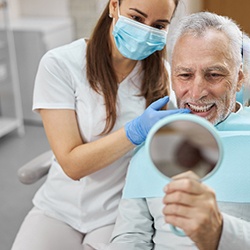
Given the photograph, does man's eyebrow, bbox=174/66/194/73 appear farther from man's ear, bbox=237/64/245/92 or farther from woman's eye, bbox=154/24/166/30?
woman's eye, bbox=154/24/166/30

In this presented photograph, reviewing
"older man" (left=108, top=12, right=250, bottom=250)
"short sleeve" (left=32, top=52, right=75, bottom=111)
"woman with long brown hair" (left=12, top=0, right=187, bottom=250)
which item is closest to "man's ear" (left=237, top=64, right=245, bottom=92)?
"older man" (left=108, top=12, right=250, bottom=250)

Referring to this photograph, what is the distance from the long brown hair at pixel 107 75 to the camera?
1697 mm

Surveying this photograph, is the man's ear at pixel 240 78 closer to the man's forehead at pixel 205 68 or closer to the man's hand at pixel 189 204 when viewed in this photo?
the man's forehead at pixel 205 68

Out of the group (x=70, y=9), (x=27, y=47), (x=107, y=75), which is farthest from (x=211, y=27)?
(x=70, y=9)

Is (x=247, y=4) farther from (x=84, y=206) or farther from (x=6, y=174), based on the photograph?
(x=84, y=206)

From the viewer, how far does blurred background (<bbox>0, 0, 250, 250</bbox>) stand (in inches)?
145

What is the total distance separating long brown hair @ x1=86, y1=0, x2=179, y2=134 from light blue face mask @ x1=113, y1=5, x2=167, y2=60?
0.07 metres

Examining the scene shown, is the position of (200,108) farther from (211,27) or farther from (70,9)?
(70,9)

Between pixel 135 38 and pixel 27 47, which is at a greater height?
pixel 135 38

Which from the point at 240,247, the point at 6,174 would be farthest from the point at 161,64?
the point at 6,174

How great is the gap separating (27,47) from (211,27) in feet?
Answer: 9.25

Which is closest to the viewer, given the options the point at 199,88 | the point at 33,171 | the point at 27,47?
the point at 199,88

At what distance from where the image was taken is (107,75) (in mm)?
1716

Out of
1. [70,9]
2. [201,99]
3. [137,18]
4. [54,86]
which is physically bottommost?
[70,9]
